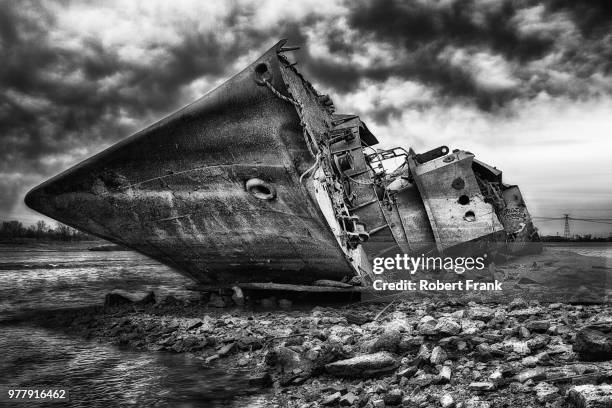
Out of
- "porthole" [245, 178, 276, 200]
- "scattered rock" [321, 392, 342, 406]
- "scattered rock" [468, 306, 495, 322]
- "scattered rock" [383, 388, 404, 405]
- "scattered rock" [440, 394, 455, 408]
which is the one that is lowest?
"scattered rock" [321, 392, 342, 406]

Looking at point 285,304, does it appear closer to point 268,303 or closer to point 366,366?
point 268,303

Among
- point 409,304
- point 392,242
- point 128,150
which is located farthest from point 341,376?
point 392,242

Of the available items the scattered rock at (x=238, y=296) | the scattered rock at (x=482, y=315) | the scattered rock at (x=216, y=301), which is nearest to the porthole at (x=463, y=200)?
the scattered rock at (x=482, y=315)

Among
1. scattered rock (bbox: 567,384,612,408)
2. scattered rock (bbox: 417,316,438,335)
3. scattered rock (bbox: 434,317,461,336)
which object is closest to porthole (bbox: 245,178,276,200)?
scattered rock (bbox: 417,316,438,335)

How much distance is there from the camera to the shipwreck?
6051 millimetres

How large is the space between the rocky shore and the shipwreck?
1.12m

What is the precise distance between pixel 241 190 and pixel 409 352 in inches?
142

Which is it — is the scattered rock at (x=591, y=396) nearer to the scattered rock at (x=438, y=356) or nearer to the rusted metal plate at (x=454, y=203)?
the scattered rock at (x=438, y=356)

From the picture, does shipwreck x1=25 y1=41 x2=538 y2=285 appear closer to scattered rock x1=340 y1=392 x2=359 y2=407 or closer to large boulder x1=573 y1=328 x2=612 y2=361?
scattered rock x1=340 y1=392 x2=359 y2=407

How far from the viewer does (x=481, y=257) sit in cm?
957

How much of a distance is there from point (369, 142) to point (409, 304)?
503 cm

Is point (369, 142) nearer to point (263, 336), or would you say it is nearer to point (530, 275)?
point (530, 275)

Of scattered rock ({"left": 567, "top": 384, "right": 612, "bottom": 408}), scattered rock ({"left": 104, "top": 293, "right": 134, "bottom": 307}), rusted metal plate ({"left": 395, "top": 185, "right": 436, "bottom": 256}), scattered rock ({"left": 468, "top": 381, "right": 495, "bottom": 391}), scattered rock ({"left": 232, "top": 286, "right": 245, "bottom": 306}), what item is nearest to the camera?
scattered rock ({"left": 567, "top": 384, "right": 612, "bottom": 408})

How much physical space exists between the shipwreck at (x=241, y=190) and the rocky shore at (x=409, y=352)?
1.12 metres
